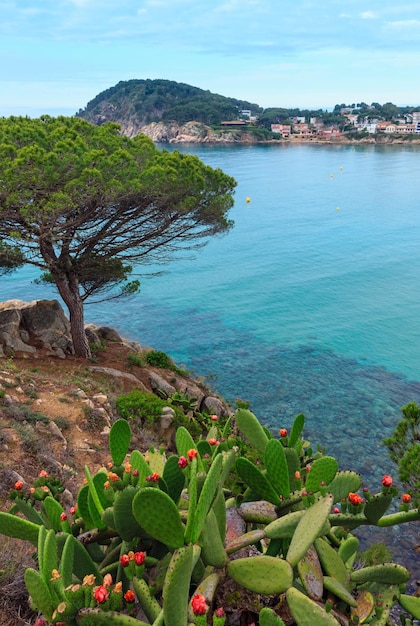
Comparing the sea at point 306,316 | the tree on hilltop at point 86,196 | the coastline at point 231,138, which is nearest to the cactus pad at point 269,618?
the sea at point 306,316

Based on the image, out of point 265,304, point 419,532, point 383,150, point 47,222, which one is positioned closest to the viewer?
point 419,532

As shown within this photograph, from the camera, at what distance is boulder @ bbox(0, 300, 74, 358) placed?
15.6 meters

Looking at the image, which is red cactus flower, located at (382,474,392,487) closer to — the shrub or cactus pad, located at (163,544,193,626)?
cactus pad, located at (163,544,193,626)

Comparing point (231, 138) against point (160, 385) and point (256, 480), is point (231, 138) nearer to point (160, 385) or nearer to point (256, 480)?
point (160, 385)

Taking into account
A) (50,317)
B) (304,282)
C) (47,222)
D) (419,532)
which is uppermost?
(47,222)

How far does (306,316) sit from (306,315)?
0.66 feet

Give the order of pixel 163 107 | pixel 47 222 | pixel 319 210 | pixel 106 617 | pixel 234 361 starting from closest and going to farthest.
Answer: pixel 106 617 < pixel 47 222 < pixel 234 361 < pixel 319 210 < pixel 163 107

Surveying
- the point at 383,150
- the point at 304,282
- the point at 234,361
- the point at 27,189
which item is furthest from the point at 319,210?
the point at 383,150

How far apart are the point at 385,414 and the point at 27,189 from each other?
47.6 feet

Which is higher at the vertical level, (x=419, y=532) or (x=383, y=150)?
(x=383, y=150)

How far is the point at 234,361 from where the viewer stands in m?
22.5

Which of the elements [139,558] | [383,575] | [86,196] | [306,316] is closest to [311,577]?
[383,575]

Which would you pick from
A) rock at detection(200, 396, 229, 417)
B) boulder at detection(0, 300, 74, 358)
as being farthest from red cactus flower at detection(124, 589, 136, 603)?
boulder at detection(0, 300, 74, 358)

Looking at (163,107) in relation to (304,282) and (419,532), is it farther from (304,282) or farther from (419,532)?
(419,532)
